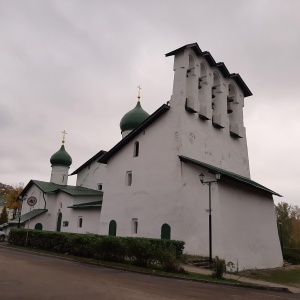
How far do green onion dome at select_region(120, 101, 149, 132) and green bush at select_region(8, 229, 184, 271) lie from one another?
1797cm

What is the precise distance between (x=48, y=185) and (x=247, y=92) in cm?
2583

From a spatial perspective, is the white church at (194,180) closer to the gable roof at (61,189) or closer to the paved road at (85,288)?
the gable roof at (61,189)

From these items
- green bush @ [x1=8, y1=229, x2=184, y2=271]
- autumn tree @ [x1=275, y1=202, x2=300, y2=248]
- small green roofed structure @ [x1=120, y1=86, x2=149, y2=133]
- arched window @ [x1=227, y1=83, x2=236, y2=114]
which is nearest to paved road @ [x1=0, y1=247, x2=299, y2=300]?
green bush @ [x1=8, y1=229, x2=184, y2=271]

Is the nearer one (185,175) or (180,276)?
(180,276)

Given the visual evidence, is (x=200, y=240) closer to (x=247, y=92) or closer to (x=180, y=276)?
(x=180, y=276)

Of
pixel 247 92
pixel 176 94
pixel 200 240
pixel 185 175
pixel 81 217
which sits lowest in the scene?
pixel 200 240

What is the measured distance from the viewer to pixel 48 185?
128 feet

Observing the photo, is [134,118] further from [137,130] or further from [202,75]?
[202,75]

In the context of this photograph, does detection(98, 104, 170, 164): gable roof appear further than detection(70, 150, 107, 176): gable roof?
No

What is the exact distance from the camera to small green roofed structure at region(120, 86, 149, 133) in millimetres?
34625

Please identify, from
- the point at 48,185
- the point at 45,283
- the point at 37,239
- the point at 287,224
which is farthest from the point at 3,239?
the point at 287,224

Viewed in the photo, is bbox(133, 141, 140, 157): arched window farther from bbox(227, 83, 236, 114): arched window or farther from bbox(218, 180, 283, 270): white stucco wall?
bbox(227, 83, 236, 114): arched window

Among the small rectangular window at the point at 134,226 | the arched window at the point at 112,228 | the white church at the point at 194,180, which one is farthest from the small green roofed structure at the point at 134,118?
the small rectangular window at the point at 134,226

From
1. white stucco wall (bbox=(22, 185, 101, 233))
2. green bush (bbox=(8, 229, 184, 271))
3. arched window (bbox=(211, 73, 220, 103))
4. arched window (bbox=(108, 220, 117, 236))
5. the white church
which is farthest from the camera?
white stucco wall (bbox=(22, 185, 101, 233))
